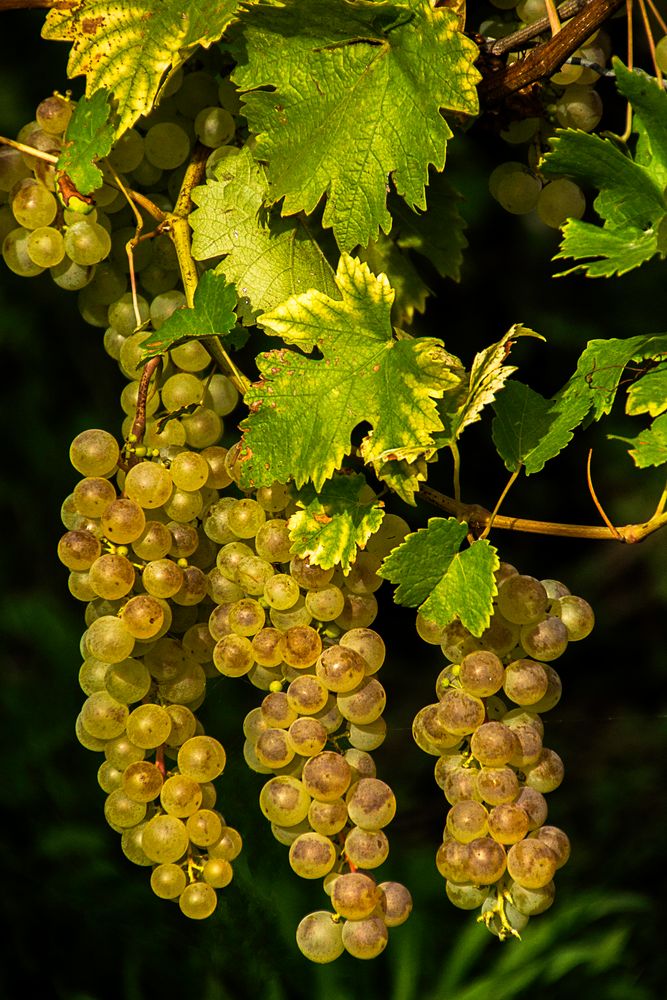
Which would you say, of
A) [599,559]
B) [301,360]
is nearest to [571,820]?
[599,559]

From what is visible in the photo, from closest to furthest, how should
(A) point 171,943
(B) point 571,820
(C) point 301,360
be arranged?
(C) point 301,360, (A) point 171,943, (B) point 571,820

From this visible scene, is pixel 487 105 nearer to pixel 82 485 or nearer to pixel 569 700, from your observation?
pixel 82 485

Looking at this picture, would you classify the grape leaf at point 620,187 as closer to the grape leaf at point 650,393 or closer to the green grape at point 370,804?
the grape leaf at point 650,393

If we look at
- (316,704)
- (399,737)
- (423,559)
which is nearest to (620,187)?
(423,559)

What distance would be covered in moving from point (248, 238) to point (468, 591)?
0.89ft

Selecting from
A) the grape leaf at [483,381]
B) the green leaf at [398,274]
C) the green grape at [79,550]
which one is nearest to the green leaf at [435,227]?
the green leaf at [398,274]

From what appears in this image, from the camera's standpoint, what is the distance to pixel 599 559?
148 centimetres

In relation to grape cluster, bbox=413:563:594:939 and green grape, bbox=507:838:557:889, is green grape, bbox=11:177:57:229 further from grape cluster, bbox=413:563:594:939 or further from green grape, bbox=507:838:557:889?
green grape, bbox=507:838:557:889

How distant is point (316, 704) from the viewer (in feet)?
1.97

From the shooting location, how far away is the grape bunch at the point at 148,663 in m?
0.62

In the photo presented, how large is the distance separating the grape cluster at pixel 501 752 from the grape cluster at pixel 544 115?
0.29 metres

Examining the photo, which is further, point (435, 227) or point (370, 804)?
point (435, 227)

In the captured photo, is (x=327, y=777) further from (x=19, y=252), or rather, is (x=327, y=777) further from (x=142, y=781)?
(x=19, y=252)

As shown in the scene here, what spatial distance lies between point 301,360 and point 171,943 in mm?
1124
